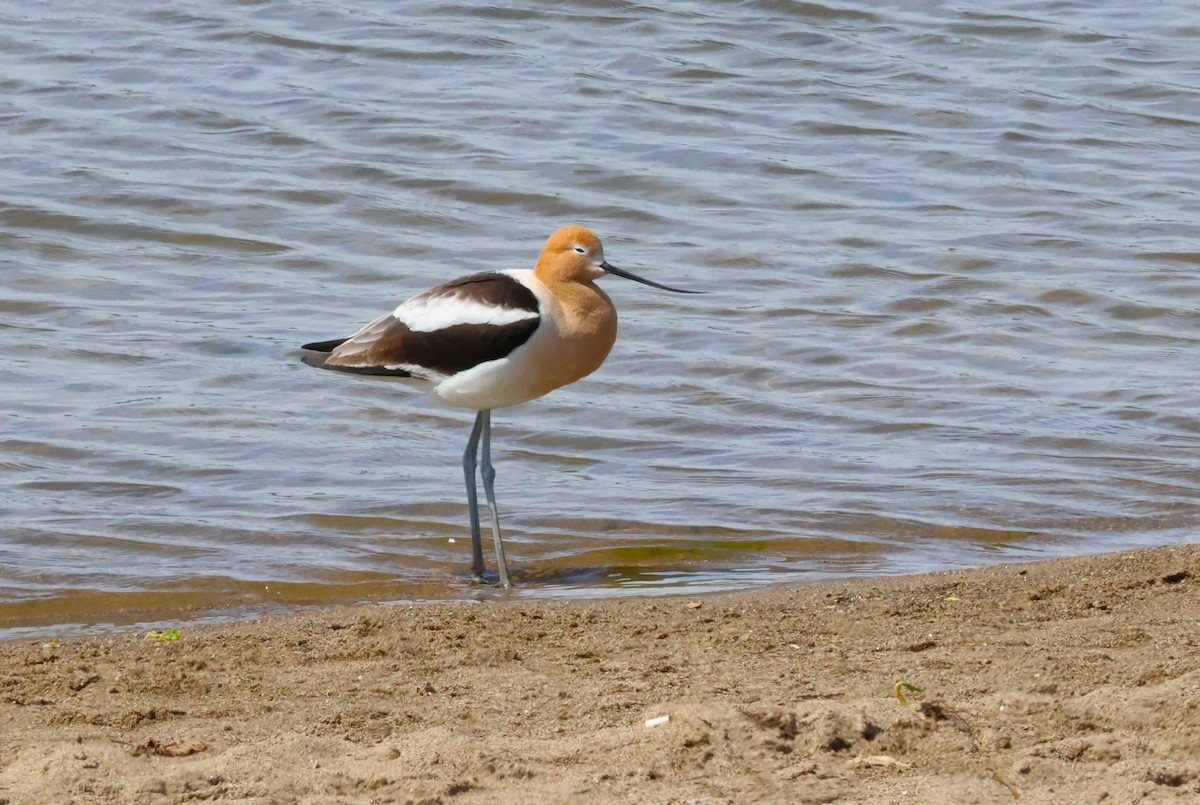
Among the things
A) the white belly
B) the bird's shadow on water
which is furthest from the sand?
the white belly

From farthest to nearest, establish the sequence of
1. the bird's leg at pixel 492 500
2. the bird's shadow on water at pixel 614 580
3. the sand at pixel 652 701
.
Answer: the bird's leg at pixel 492 500, the bird's shadow on water at pixel 614 580, the sand at pixel 652 701

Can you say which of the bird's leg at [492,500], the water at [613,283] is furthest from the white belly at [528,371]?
the water at [613,283]

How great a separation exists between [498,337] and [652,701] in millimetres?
2580

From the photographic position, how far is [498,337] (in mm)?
6809

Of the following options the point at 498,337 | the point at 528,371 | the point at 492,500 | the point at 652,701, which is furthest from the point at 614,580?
the point at 652,701

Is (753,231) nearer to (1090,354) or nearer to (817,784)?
(1090,354)

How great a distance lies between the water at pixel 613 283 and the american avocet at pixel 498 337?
59cm

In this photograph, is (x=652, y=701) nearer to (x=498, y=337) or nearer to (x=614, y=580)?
(x=614, y=580)

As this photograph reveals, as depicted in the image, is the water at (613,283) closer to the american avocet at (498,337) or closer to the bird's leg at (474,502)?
the bird's leg at (474,502)

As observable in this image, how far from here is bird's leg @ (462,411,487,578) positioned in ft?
22.2

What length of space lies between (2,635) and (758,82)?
9.81m

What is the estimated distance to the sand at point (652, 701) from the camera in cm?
380

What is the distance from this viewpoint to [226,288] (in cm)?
1005

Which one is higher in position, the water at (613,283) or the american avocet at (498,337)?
the american avocet at (498,337)
